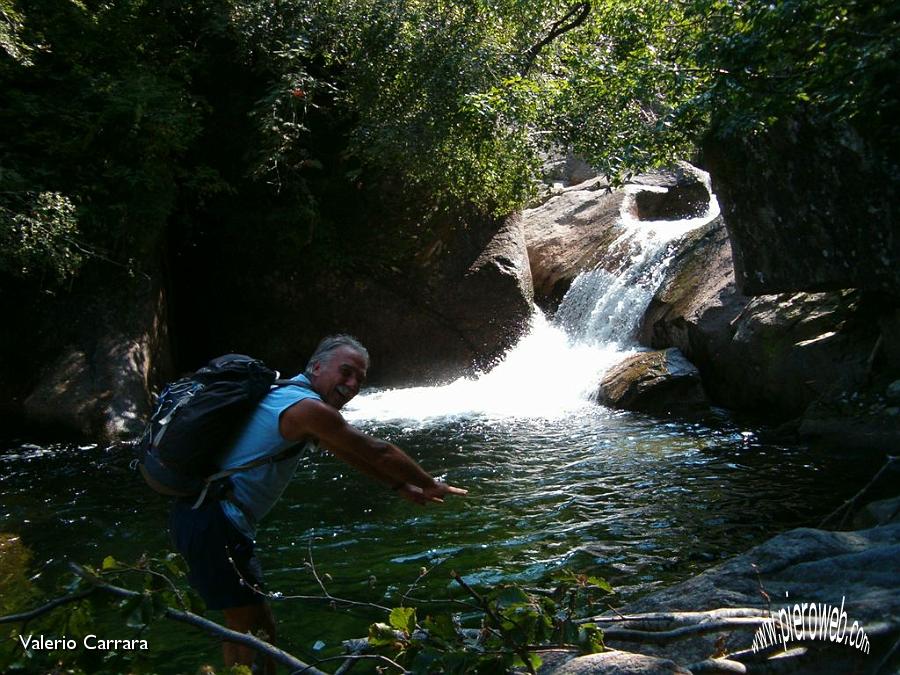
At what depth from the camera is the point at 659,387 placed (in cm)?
1103

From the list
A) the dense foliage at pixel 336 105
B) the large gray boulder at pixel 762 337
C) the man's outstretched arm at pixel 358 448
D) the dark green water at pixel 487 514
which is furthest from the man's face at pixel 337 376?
the large gray boulder at pixel 762 337

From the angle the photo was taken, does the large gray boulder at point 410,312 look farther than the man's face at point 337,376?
Yes

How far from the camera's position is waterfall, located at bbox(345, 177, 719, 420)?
12516mm

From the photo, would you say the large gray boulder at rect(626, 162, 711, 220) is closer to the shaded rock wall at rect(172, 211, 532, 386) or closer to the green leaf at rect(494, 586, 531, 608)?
the shaded rock wall at rect(172, 211, 532, 386)

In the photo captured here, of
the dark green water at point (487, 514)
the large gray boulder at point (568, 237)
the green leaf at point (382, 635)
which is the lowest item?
the dark green water at point (487, 514)

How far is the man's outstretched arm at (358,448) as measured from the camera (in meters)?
3.13

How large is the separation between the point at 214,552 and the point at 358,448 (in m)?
0.73

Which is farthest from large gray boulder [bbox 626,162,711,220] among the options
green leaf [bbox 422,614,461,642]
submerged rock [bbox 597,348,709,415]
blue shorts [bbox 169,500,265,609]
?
green leaf [bbox 422,614,461,642]

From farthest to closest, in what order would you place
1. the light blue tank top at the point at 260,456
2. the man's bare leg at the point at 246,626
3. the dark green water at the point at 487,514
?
the dark green water at the point at 487,514 → the man's bare leg at the point at 246,626 → the light blue tank top at the point at 260,456

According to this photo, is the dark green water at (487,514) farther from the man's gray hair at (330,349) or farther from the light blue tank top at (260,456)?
the man's gray hair at (330,349)

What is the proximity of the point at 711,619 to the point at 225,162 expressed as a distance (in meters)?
13.2

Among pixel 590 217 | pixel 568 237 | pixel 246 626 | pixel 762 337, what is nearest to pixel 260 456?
pixel 246 626

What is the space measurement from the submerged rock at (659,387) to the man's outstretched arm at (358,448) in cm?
811

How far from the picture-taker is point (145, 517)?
7637 mm
